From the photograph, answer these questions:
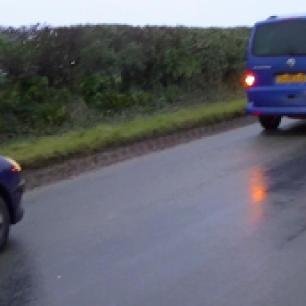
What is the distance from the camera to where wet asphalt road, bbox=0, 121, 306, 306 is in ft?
19.2

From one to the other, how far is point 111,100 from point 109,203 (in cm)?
834

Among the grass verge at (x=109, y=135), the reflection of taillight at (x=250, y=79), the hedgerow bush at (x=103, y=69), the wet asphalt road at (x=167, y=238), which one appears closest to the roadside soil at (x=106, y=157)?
the grass verge at (x=109, y=135)

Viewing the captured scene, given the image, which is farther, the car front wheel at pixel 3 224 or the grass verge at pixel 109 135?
the grass verge at pixel 109 135

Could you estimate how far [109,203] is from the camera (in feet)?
29.0

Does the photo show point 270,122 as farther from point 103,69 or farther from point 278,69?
point 103,69

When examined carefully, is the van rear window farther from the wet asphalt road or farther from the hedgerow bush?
the hedgerow bush

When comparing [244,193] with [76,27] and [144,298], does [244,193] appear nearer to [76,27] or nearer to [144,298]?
[144,298]

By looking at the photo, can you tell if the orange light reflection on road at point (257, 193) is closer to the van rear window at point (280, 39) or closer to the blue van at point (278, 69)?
the blue van at point (278, 69)

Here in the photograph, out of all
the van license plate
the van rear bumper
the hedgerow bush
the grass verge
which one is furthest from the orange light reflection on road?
the hedgerow bush

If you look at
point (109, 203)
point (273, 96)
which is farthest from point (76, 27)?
point (109, 203)

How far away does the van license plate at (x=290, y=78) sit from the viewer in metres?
13.5

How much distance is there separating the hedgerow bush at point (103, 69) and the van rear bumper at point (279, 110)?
348 centimetres

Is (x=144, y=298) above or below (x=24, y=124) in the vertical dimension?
above

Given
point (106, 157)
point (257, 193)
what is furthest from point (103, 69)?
point (257, 193)
